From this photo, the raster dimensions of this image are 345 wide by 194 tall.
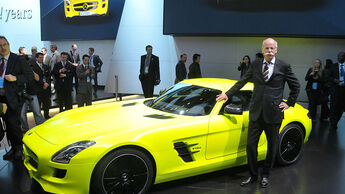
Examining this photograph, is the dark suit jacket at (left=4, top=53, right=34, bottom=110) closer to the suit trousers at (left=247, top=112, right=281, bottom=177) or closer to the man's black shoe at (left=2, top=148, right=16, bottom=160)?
the man's black shoe at (left=2, top=148, right=16, bottom=160)

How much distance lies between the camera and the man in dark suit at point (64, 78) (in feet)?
24.4

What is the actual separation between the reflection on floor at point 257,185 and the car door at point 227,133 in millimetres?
401

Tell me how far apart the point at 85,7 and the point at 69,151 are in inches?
441

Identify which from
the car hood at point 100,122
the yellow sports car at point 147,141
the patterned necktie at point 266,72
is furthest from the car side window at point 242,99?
the car hood at point 100,122

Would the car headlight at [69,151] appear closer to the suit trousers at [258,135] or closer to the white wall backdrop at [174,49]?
the suit trousers at [258,135]

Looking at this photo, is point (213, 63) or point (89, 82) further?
point (213, 63)

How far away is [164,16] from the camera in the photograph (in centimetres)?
1027

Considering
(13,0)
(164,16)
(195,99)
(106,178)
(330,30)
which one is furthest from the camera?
(13,0)

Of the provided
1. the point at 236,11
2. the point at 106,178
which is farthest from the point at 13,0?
the point at 106,178

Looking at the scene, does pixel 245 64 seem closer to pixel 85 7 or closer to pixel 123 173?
pixel 123 173

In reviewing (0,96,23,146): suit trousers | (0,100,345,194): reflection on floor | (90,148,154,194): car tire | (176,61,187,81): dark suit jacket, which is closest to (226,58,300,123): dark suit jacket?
(0,100,345,194): reflection on floor

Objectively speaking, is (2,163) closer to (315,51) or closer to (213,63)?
(213,63)

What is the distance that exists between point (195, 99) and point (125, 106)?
1003 mm

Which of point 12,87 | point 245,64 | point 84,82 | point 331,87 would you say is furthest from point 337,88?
point 12,87
